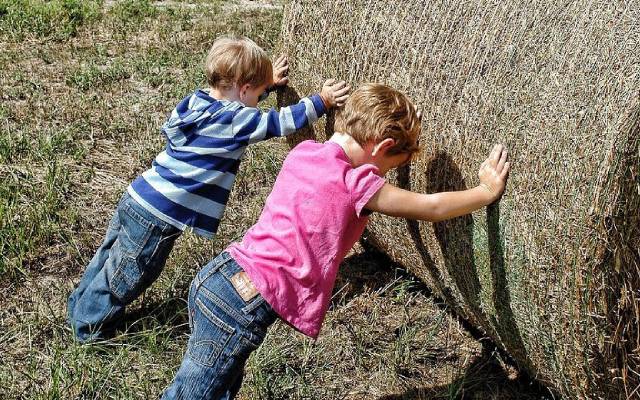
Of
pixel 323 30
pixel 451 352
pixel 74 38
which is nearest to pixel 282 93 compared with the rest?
pixel 323 30

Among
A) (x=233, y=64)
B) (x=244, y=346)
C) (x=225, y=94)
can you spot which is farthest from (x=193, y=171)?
(x=244, y=346)

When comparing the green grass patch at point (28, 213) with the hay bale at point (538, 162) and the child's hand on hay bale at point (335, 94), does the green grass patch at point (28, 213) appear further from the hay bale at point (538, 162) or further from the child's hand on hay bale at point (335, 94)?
the hay bale at point (538, 162)

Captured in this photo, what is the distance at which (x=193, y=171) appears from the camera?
3959 mm

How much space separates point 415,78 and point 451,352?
1.33 meters

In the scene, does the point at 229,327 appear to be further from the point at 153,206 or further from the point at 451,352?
the point at 451,352

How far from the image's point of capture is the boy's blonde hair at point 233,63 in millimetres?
3938

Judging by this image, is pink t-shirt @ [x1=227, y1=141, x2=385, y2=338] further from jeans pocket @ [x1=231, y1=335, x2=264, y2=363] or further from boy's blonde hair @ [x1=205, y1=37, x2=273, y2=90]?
boy's blonde hair @ [x1=205, y1=37, x2=273, y2=90]

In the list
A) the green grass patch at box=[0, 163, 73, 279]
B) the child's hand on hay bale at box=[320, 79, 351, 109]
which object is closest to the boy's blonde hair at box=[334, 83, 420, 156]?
the child's hand on hay bale at box=[320, 79, 351, 109]

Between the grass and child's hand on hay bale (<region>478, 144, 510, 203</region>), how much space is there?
39.3 inches

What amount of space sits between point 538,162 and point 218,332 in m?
1.27

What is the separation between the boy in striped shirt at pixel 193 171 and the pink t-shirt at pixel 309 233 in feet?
2.17

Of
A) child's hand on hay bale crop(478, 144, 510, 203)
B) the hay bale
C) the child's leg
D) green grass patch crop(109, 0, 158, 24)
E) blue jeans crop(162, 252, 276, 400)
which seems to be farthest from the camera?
green grass patch crop(109, 0, 158, 24)

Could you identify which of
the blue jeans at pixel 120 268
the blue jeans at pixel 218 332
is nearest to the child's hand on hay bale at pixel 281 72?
the blue jeans at pixel 120 268

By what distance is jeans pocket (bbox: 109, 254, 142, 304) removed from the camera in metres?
4.04
